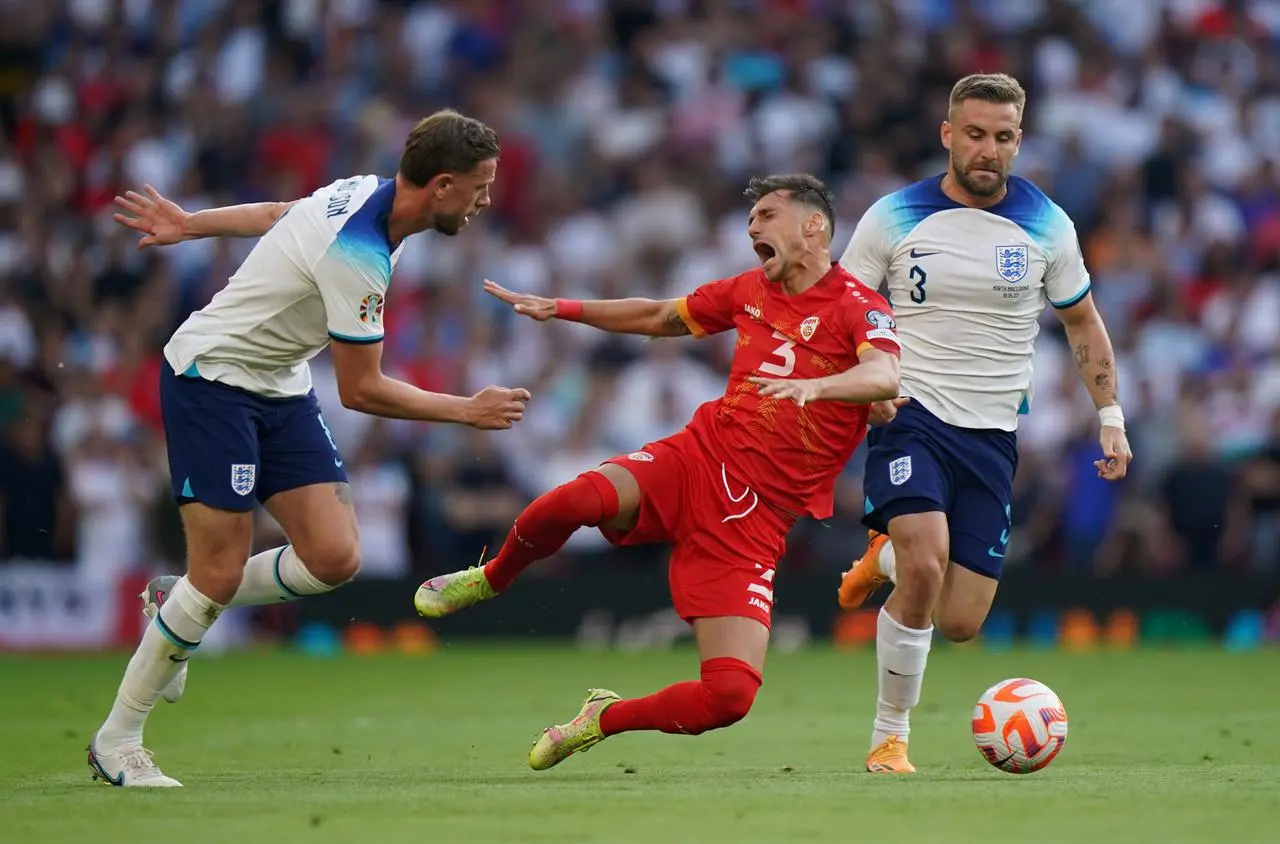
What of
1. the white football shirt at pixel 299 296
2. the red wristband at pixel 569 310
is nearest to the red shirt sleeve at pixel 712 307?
the red wristband at pixel 569 310

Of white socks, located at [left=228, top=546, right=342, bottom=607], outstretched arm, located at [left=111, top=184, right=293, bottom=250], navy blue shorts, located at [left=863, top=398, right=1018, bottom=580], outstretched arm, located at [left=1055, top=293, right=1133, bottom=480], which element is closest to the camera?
outstretched arm, located at [left=111, top=184, right=293, bottom=250]

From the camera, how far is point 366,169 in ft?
67.1

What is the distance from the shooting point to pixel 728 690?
845cm

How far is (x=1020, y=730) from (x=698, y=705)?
4.71ft

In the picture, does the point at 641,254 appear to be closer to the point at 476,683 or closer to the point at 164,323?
the point at 164,323

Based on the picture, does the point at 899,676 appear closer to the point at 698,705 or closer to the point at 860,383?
the point at 698,705

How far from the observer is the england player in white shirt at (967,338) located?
30.6 feet

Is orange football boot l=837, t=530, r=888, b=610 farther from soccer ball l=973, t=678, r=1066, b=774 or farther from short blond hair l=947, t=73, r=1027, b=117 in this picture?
short blond hair l=947, t=73, r=1027, b=117

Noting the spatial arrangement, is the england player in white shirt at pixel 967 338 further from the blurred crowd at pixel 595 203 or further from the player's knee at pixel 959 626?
the blurred crowd at pixel 595 203

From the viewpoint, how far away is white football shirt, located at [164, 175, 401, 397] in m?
8.47

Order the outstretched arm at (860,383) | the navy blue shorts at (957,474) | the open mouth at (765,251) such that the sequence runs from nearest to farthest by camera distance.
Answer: the outstretched arm at (860,383) → the open mouth at (765,251) → the navy blue shorts at (957,474)

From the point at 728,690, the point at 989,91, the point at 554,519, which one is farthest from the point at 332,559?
the point at 989,91

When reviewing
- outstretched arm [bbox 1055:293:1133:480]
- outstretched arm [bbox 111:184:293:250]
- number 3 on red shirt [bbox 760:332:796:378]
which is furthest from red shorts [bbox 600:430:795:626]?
outstretched arm [bbox 111:184:293:250]

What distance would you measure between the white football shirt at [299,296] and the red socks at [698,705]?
195 centimetres
